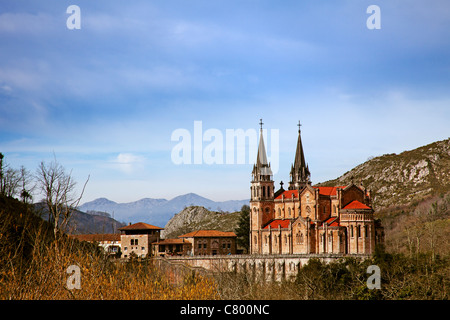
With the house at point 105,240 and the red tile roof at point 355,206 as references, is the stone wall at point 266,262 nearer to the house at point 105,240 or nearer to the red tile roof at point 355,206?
the red tile roof at point 355,206

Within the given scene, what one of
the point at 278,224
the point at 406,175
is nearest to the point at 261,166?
the point at 278,224

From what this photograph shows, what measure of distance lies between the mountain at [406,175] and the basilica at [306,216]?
56950 mm

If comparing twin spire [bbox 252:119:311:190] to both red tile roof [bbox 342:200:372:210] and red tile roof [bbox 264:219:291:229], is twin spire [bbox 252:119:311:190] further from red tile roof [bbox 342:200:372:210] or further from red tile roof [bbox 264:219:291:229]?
red tile roof [bbox 342:200:372:210]

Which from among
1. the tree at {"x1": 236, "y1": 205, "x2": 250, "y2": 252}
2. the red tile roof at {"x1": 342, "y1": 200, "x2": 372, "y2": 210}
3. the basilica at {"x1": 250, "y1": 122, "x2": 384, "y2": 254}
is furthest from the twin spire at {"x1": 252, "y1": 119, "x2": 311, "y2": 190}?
the red tile roof at {"x1": 342, "y1": 200, "x2": 372, "y2": 210}

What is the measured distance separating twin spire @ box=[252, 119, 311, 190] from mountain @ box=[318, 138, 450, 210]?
4924 centimetres

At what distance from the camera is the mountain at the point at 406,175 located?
15412cm

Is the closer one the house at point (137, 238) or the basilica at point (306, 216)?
the basilica at point (306, 216)

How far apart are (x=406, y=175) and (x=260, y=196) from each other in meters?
90.9

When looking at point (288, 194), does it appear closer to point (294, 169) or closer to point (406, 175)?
point (294, 169)

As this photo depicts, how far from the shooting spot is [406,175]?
559ft

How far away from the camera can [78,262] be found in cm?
2136

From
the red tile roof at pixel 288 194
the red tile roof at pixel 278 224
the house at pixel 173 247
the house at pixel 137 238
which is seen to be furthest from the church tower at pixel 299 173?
the house at pixel 137 238
